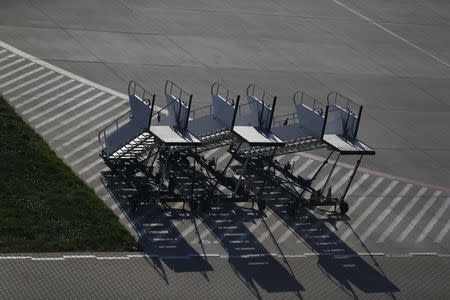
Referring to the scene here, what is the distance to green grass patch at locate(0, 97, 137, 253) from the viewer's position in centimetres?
3008

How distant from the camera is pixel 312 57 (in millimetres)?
52844

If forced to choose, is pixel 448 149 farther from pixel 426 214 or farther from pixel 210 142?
pixel 210 142

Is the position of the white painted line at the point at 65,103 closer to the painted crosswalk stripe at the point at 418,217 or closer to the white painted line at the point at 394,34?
the painted crosswalk stripe at the point at 418,217

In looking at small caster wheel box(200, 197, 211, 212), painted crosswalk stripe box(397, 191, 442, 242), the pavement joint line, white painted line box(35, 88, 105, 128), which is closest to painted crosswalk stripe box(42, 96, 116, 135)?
white painted line box(35, 88, 105, 128)

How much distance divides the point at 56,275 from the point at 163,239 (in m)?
4.38

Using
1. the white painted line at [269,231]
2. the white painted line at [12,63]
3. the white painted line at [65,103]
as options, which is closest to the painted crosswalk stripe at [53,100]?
the white painted line at [65,103]

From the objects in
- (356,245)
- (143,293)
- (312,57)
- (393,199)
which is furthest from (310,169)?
(312,57)

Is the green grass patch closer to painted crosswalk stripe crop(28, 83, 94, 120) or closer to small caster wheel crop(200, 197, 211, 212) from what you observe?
painted crosswalk stripe crop(28, 83, 94, 120)

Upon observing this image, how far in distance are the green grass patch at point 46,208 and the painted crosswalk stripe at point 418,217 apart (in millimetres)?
9404

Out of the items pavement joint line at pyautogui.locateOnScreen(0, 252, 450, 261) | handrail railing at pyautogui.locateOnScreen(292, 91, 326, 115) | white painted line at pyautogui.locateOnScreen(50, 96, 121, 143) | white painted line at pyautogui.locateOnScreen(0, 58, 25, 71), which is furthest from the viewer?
handrail railing at pyautogui.locateOnScreen(292, 91, 326, 115)

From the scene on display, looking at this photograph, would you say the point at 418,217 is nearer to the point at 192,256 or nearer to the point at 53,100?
the point at 192,256

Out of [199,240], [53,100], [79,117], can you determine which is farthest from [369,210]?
[53,100]

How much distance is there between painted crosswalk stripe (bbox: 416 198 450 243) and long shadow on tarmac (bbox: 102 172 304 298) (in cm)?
555

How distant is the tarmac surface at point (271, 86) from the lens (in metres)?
32.7
